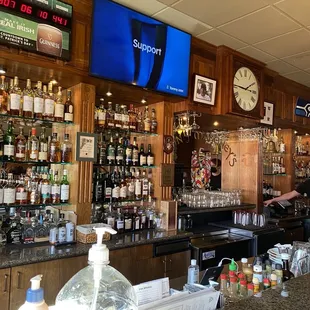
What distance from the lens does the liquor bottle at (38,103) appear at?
2639 mm

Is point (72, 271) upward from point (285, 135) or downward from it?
downward

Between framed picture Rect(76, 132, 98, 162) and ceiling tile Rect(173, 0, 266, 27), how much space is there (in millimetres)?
1407

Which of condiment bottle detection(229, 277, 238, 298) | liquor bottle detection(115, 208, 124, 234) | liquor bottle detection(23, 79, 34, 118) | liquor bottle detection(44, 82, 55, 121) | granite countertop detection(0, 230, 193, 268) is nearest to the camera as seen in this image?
condiment bottle detection(229, 277, 238, 298)

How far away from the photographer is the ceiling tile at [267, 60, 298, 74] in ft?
13.3

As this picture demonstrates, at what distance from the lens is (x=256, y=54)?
3748 mm

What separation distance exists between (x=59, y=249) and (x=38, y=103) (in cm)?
124

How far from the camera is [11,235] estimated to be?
252cm

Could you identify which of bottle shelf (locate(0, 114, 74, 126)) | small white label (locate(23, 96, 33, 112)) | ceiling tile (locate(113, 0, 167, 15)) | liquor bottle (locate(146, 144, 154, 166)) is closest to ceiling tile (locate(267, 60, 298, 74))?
ceiling tile (locate(113, 0, 167, 15))

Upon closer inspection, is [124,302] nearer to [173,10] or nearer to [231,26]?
[173,10]

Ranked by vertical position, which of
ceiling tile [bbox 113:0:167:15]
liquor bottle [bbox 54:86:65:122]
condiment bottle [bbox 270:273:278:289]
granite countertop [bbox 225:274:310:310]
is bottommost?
condiment bottle [bbox 270:273:278:289]

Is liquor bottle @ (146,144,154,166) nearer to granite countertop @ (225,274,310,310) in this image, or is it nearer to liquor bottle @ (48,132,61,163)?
liquor bottle @ (48,132,61,163)

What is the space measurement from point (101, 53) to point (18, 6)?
70cm

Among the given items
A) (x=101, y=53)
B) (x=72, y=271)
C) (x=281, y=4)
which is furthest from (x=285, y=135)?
(x=72, y=271)

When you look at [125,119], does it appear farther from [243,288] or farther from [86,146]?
[243,288]
